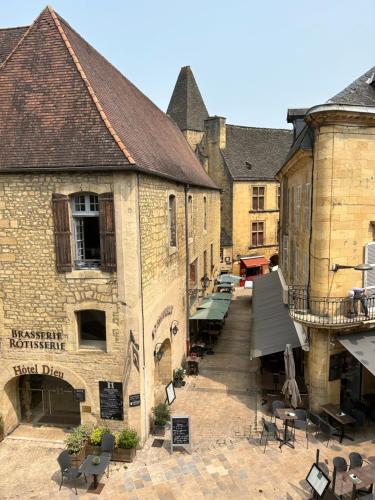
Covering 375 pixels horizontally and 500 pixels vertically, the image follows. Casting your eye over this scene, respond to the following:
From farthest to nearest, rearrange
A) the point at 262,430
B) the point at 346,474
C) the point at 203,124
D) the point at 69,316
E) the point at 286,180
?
the point at 203,124 < the point at 286,180 < the point at 262,430 < the point at 69,316 < the point at 346,474

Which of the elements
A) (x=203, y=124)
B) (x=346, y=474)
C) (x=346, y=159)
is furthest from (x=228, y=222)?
(x=346, y=474)

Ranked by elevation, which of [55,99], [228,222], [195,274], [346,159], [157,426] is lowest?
[157,426]

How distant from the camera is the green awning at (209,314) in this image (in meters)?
17.2

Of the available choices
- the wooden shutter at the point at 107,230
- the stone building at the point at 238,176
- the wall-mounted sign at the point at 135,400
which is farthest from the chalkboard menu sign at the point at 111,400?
the stone building at the point at 238,176

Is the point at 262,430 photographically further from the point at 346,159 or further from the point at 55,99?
the point at 55,99

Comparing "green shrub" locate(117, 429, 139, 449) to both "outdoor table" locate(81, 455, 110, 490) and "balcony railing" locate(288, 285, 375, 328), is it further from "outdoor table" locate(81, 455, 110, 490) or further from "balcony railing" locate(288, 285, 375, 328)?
"balcony railing" locate(288, 285, 375, 328)

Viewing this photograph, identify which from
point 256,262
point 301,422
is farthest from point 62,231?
point 256,262

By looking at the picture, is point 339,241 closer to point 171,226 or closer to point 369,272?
point 369,272

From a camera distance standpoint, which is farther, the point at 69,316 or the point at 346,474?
the point at 69,316

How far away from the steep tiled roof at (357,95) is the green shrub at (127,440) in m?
10.1

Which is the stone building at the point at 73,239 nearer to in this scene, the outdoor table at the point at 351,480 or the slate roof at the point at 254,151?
the outdoor table at the point at 351,480

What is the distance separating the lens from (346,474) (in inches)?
309

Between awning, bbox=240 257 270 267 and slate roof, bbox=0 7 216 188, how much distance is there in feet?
67.5

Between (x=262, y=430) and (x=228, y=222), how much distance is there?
2164cm
